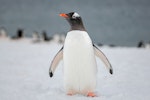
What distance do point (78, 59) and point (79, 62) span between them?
48 millimetres

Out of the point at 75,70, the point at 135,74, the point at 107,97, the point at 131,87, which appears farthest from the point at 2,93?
the point at 135,74

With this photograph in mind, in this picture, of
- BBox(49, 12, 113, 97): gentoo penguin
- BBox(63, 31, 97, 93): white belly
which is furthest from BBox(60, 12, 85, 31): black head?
BBox(63, 31, 97, 93): white belly

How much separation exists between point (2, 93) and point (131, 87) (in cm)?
236

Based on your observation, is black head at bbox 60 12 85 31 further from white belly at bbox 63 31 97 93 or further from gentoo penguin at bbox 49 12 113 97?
white belly at bbox 63 31 97 93

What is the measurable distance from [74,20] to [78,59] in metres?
0.59

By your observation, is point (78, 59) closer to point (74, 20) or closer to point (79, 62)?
point (79, 62)

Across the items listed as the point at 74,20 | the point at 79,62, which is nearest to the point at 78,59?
the point at 79,62

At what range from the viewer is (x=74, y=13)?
489cm

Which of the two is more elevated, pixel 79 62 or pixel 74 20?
→ pixel 74 20

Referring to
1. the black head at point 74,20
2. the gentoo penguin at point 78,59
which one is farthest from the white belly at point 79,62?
the black head at point 74,20

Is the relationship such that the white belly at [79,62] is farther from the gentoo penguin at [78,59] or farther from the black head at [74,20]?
the black head at [74,20]

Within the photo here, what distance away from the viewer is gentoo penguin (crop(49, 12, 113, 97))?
4816 mm

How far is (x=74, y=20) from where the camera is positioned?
4.92 metres

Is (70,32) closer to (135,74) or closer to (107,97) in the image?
(107,97)
